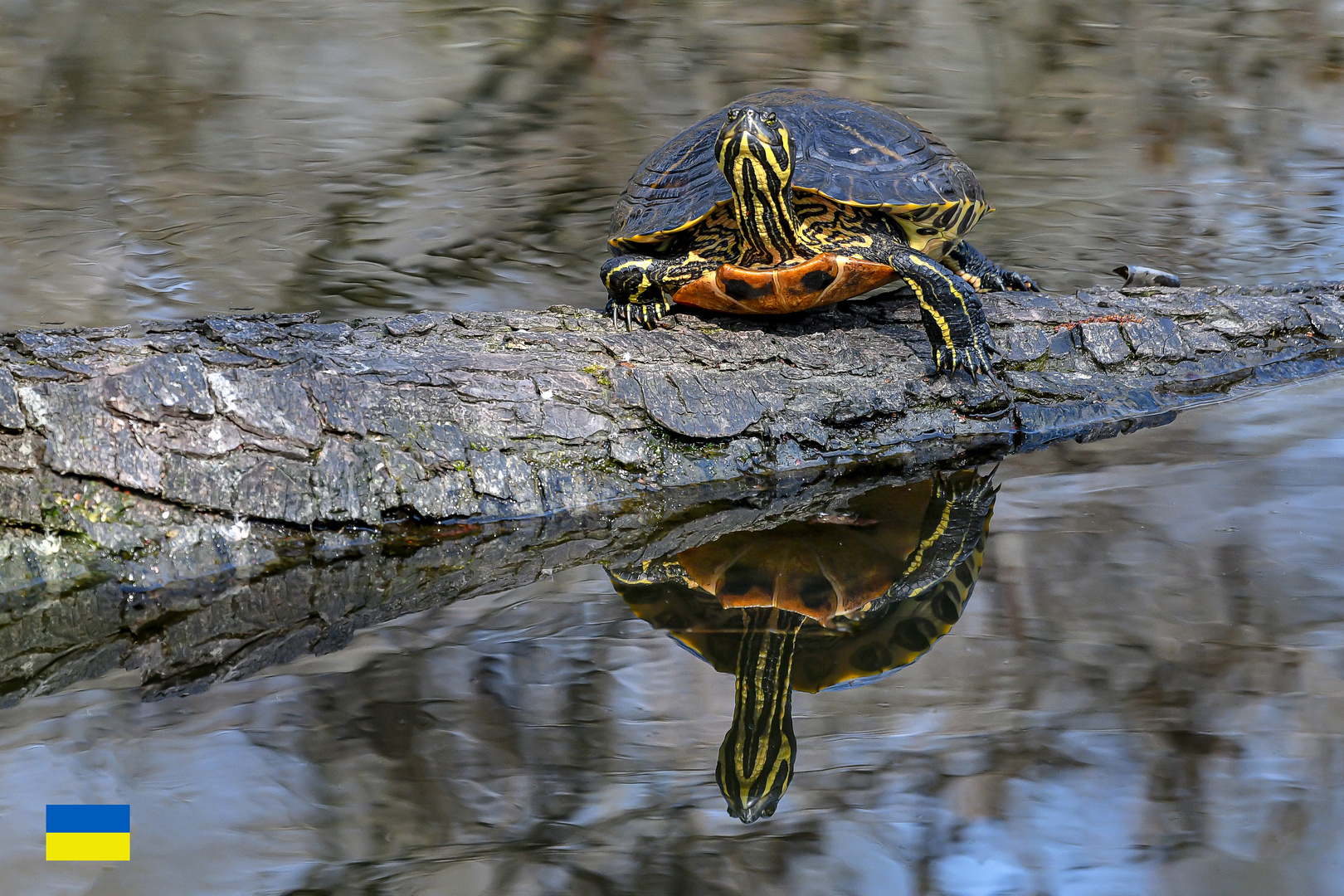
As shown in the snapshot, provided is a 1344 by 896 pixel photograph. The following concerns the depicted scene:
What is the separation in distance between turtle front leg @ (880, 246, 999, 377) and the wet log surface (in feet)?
0.26

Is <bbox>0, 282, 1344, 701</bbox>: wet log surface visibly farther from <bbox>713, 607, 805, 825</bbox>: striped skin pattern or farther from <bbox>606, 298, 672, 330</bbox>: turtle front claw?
Answer: <bbox>713, 607, 805, 825</bbox>: striped skin pattern

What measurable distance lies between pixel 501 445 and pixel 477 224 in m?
4.19

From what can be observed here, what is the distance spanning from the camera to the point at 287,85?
29.1 feet

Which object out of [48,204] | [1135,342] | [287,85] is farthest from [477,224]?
[1135,342]

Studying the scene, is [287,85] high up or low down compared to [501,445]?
up

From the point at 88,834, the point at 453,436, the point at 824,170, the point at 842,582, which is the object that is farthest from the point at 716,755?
the point at 824,170

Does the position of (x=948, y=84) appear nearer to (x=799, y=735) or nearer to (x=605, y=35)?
(x=605, y=35)

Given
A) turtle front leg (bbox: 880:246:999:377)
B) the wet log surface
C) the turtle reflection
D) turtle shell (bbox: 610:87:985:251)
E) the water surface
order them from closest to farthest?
the water surface < the turtle reflection < the wet log surface < turtle front leg (bbox: 880:246:999:377) < turtle shell (bbox: 610:87:985:251)

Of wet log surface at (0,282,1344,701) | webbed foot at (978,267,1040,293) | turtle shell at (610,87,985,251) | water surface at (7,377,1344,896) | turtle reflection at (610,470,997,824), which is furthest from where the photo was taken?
webbed foot at (978,267,1040,293)

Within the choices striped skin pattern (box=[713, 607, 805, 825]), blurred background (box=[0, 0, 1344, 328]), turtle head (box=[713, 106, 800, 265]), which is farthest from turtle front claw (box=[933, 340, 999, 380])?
blurred background (box=[0, 0, 1344, 328])

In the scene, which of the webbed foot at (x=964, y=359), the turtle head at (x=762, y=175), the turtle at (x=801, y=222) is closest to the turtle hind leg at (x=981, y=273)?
the turtle at (x=801, y=222)

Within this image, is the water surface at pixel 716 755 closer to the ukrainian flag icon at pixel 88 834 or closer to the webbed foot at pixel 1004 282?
the ukrainian flag icon at pixel 88 834

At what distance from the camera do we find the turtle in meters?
2.84

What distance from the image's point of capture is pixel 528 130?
→ 812 cm
